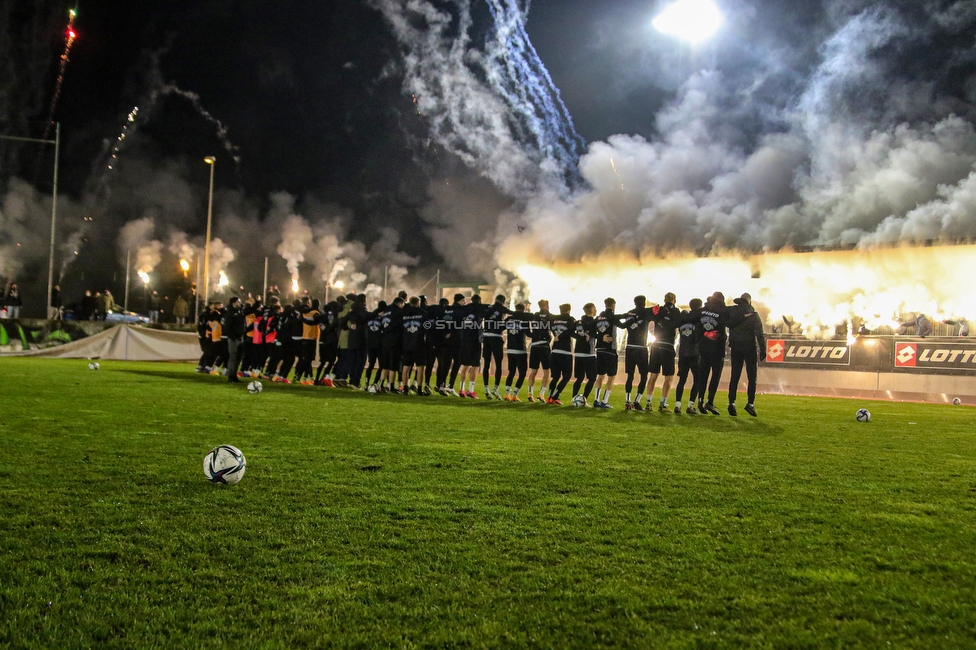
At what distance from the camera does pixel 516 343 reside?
599 inches

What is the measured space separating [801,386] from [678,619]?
19491 mm

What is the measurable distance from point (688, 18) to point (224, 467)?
87.8 feet

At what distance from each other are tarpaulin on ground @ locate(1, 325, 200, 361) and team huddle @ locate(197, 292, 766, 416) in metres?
7.92

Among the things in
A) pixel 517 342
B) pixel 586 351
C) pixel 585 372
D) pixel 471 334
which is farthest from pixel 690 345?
pixel 471 334

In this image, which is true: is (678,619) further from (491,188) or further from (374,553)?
(491,188)

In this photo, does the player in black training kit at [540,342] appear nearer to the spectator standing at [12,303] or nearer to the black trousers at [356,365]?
the black trousers at [356,365]

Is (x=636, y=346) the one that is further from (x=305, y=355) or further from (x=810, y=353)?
(x=810, y=353)

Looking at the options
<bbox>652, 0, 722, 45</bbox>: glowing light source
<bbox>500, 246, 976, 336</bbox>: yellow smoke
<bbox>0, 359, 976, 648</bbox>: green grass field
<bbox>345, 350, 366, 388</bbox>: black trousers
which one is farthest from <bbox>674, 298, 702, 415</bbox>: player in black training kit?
<bbox>652, 0, 722, 45</bbox>: glowing light source

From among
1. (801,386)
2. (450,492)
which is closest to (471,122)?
(801,386)

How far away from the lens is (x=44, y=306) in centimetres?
3694

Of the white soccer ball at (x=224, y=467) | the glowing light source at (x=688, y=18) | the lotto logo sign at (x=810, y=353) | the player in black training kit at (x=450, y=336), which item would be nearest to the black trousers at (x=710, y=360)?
the player in black training kit at (x=450, y=336)

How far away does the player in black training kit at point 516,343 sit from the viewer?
15031 mm

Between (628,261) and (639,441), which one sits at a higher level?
(628,261)

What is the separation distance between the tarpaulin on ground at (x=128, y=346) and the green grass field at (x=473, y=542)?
769 inches
